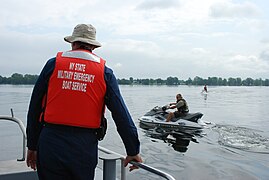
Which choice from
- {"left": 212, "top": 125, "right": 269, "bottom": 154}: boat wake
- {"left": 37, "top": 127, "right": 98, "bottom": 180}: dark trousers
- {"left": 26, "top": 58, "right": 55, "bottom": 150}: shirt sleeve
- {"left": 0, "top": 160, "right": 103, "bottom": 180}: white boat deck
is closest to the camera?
{"left": 37, "top": 127, "right": 98, "bottom": 180}: dark trousers

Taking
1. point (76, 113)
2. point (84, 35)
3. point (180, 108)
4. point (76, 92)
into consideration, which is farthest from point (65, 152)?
point (180, 108)

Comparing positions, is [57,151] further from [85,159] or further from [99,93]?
[99,93]

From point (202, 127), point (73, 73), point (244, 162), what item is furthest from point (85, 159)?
point (202, 127)

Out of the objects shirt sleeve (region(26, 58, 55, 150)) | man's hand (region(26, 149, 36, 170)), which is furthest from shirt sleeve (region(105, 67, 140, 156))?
man's hand (region(26, 149, 36, 170))

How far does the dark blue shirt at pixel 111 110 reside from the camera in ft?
7.69

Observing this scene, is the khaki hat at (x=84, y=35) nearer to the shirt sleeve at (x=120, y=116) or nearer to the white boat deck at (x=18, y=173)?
the shirt sleeve at (x=120, y=116)

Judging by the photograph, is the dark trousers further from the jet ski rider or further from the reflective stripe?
the jet ski rider

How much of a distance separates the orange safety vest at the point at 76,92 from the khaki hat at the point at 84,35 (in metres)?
0.12

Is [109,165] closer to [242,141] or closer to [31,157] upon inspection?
[31,157]

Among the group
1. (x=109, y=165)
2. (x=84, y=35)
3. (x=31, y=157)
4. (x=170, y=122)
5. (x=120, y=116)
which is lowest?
(x=170, y=122)

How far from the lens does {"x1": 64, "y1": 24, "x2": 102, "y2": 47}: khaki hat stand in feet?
7.97

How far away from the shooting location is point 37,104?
96.8 inches

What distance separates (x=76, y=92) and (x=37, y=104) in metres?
0.35

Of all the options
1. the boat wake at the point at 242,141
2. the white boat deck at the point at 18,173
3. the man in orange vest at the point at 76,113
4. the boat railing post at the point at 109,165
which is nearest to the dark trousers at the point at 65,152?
the man in orange vest at the point at 76,113
